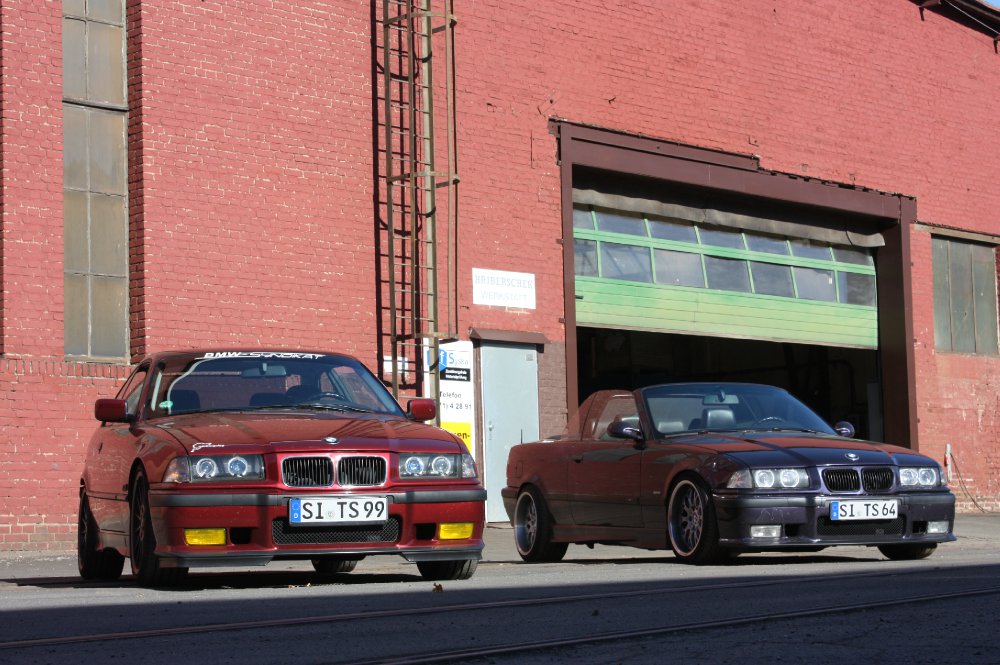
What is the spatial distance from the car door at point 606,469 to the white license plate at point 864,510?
1581mm

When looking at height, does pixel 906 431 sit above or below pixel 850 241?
below

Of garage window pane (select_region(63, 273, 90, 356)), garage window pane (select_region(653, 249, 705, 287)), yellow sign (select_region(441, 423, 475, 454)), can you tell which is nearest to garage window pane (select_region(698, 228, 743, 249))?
garage window pane (select_region(653, 249, 705, 287))

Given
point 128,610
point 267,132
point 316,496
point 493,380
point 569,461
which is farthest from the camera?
point 493,380

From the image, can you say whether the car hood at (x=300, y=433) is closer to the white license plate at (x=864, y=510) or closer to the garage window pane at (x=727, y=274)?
the white license plate at (x=864, y=510)

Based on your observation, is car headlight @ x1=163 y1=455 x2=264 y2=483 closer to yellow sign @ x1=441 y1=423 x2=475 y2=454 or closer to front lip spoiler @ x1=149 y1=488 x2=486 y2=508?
front lip spoiler @ x1=149 y1=488 x2=486 y2=508

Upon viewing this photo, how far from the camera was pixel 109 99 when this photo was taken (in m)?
17.8

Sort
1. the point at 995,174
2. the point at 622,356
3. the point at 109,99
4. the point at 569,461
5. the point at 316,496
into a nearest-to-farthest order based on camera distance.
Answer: the point at 316,496 < the point at 569,461 < the point at 109,99 < the point at 995,174 < the point at 622,356

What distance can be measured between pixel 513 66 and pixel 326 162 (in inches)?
140

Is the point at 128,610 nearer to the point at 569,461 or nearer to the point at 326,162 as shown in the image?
the point at 569,461

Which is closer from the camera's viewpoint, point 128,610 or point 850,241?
point 128,610

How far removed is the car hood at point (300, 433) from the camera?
9.04 metres

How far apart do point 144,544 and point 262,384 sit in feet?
4.95

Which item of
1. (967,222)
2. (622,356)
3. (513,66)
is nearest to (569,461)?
(513,66)

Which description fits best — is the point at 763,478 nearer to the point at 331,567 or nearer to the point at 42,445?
the point at 331,567
